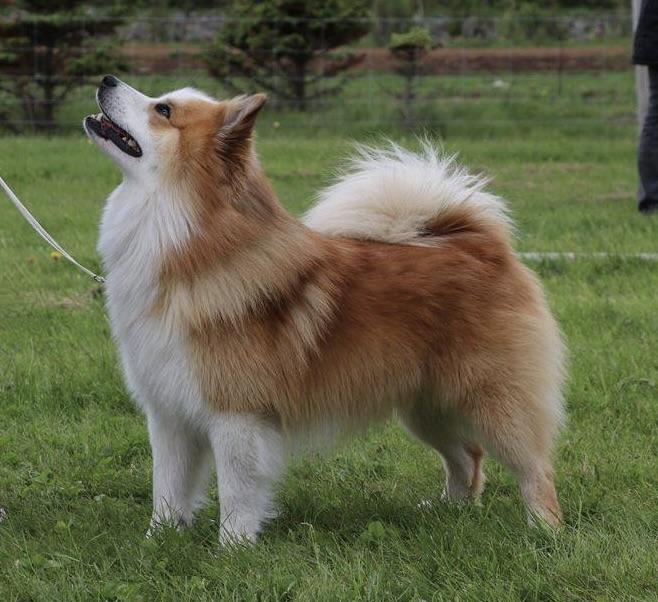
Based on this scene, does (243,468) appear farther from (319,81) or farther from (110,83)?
(319,81)

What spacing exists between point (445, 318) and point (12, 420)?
224 centimetres

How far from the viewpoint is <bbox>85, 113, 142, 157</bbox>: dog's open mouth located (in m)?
3.66

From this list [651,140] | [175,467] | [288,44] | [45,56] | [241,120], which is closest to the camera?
[241,120]

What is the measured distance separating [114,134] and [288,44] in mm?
12775

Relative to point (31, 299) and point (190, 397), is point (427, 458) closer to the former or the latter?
point (190, 397)

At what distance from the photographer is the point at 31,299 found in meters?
6.90

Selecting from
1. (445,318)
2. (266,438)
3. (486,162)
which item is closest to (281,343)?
(266,438)

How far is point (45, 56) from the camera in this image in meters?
15.7

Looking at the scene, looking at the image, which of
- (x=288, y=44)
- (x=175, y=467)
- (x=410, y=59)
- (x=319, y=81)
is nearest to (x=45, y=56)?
(x=288, y=44)

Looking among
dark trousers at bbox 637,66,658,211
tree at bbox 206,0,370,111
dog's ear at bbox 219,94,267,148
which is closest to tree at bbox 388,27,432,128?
tree at bbox 206,0,370,111

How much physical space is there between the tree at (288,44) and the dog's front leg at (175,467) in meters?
12.5

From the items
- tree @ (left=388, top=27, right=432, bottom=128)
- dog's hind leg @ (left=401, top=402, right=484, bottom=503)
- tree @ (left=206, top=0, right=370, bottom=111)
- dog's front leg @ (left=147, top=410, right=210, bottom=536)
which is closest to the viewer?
dog's front leg @ (left=147, top=410, right=210, bottom=536)

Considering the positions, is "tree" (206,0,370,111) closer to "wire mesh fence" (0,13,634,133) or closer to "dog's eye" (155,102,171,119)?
"wire mesh fence" (0,13,634,133)

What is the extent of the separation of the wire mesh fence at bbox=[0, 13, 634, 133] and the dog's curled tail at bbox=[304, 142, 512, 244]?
10.7 meters
